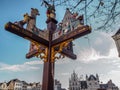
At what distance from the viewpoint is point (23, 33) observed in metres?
6.92

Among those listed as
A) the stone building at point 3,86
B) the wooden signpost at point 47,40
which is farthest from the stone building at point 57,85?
the wooden signpost at point 47,40

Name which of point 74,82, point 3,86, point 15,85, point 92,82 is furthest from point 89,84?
point 3,86

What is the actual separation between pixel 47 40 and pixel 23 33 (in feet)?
4.56

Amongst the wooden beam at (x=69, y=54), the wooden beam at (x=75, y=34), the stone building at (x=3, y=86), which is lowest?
the stone building at (x=3, y=86)

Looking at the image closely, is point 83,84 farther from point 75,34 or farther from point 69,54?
point 75,34

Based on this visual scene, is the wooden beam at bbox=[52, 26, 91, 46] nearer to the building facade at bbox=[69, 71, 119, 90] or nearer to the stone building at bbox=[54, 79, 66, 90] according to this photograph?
the building facade at bbox=[69, 71, 119, 90]

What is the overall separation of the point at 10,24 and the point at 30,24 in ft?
4.49

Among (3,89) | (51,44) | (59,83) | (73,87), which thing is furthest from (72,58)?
(59,83)

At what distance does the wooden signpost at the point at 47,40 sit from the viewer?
22.2 feet

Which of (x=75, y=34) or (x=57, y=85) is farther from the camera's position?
(x=57, y=85)

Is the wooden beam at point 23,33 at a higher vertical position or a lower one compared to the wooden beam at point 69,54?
higher

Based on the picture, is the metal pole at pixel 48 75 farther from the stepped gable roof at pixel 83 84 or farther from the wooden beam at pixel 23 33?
the stepped gable roof at pixel 83 84

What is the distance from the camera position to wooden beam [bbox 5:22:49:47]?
6.42m

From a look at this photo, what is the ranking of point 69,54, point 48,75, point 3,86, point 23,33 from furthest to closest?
point 3,86, point 69,54, point 48,75, point 23,33
